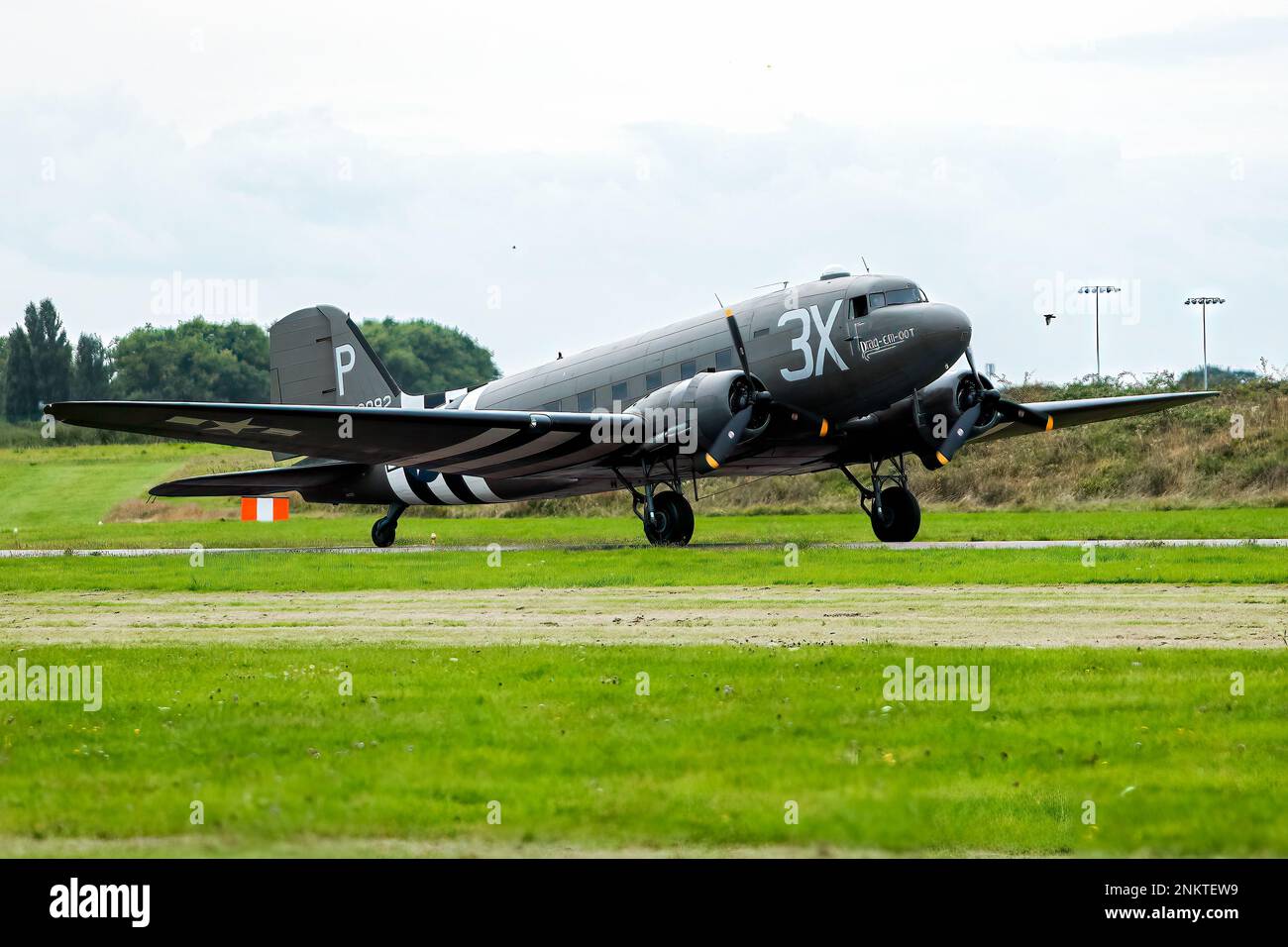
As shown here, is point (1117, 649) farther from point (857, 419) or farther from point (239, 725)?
point (857, 419)

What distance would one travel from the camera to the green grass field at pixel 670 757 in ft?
24.2

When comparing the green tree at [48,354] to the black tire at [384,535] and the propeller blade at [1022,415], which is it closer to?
the black tire at [384,535]

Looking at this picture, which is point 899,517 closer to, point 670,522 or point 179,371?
point 670,522

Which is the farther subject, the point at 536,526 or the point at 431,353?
the point at 431,353

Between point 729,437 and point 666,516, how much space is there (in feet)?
10.4

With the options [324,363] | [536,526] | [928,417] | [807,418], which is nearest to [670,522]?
[807,418]

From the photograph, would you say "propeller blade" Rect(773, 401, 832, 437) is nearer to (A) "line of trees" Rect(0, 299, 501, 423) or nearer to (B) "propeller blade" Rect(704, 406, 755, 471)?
(B) "propeller blade" Rect(704, 406, 755, 471)

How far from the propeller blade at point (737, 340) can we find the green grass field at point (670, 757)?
1528cm

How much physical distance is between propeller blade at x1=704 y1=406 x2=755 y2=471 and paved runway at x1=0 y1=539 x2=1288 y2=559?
2.62m

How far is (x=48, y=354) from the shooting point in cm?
11006

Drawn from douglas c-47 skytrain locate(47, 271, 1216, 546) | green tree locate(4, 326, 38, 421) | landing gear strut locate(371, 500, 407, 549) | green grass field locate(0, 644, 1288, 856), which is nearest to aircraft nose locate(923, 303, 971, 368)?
douglas c-47 skytrain locate(47, 271, 1216, 546)

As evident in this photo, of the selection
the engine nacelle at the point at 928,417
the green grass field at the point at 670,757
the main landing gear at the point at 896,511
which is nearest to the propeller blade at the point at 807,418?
the engine nacelle at the point at 928,417

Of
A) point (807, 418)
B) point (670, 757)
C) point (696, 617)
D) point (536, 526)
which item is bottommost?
point (670, 757)

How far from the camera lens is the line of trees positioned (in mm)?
107750
